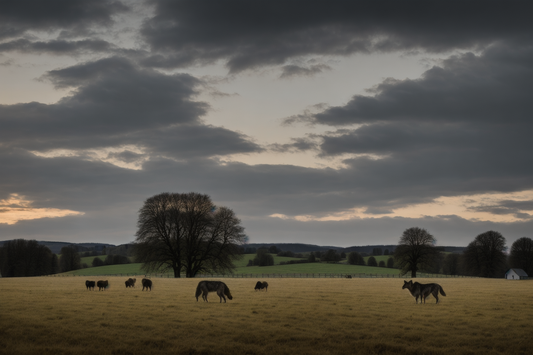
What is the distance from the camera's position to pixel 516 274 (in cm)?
9912

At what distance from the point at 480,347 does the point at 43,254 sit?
388 feet

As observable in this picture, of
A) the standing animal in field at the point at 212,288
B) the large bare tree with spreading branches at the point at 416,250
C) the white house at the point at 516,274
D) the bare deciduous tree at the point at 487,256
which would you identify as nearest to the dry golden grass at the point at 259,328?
the standing animal in field at the point at 212,288

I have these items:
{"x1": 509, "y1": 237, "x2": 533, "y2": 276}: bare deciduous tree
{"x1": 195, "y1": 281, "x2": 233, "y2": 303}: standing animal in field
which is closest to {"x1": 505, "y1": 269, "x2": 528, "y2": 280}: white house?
{"x1": 509, "y1": 237, "x2": 533, "y2": 276}: bare deciduous tree

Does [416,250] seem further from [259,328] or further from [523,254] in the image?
[259,328]

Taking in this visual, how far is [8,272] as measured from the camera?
355 ft

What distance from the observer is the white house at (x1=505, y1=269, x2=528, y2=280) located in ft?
322

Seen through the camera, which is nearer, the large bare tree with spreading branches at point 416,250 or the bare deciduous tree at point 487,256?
the large bare tree with spreading branches at point 416,250

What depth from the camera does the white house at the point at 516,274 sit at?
98.1m

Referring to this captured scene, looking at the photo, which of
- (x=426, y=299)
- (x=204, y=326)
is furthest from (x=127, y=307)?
(x=426, y=299)

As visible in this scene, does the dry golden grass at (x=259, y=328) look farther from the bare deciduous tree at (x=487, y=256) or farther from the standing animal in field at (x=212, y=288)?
the bare deciduous tree at (x=487, y=256)

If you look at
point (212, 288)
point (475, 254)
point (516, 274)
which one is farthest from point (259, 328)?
point (516, 274)

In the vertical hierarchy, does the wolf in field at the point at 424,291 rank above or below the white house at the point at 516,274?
above

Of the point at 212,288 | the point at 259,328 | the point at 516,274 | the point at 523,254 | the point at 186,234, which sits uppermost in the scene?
the point at 186,234

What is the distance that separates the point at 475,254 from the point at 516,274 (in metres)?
10.1
